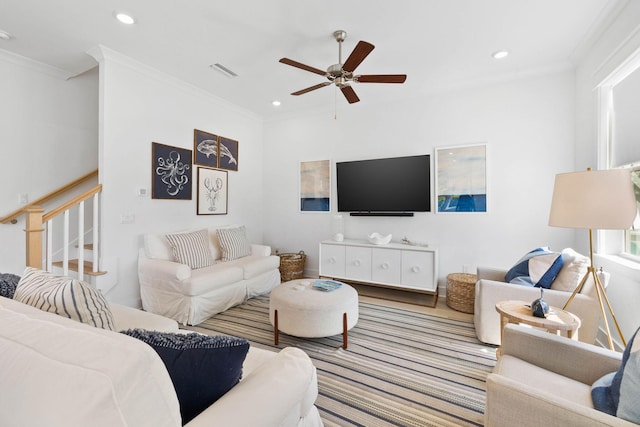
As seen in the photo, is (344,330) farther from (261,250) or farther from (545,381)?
(261,250)

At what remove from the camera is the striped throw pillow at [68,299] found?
1.11m

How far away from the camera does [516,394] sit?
1.03 meters

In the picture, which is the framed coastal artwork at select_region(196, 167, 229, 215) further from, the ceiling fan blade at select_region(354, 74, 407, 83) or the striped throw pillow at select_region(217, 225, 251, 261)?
the ceiling fan blade at select_region(354, 74, 407, 83)

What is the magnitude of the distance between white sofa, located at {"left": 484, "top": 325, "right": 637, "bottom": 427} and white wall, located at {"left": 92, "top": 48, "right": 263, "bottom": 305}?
11.4 ft

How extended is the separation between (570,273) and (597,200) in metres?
0.87

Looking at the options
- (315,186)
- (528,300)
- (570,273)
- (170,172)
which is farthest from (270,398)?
(315,186)

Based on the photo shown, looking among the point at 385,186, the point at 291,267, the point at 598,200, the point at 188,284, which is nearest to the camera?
the point at 598,200

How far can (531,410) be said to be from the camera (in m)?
1.00

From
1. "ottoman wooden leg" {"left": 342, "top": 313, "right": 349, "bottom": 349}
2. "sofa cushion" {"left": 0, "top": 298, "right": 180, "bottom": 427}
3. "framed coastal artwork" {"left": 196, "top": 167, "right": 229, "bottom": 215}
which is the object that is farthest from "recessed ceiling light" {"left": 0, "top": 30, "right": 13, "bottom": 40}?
"ottoman wooden leg" {"left": 342, "top": 313, "right": 349, "bottom": 349}

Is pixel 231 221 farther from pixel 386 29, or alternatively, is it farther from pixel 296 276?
pixel 386 29

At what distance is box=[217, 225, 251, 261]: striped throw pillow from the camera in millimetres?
3811

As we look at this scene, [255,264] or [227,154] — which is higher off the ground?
[227,154]

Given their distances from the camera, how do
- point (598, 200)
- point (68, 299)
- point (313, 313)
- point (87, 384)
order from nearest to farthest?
point (87, 384) < point (68, 299) < point (598, 200) < point (313, 313)

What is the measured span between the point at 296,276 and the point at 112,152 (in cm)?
284
